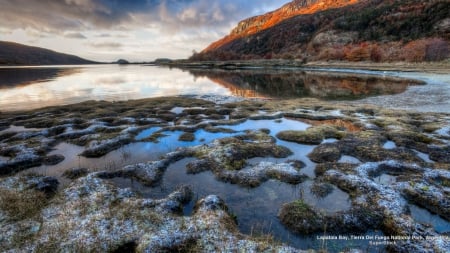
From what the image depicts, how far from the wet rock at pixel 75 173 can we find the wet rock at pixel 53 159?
252cm

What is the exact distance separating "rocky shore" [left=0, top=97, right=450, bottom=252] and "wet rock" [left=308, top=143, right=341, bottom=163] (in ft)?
0.23

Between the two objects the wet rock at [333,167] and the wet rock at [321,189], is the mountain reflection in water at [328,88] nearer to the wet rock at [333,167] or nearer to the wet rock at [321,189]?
the wet rock at [333,167]

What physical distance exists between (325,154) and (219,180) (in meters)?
8.17

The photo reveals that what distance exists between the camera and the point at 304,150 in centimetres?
1808

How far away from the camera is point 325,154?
16.5m

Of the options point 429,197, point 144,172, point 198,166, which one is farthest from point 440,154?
point 144,172

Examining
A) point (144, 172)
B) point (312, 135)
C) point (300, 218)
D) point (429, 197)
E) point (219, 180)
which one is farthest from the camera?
point (312, 135)

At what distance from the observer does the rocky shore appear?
8.47m

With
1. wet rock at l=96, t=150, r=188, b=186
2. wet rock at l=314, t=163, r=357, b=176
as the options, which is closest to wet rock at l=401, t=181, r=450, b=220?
wet rock at l=314, t=163, r=357, b=176

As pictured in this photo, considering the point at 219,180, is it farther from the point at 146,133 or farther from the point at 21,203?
the point at 146,133

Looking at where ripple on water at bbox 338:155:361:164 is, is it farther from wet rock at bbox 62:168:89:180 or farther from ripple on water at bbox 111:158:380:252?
wet rock at bbox 62:168:89:180

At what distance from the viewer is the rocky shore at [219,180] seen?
27.8 feet

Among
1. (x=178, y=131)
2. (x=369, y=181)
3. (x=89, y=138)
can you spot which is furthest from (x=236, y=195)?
(x=89, y=138)

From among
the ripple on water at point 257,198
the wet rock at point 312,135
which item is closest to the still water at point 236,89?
the wet rock at point 312,135
